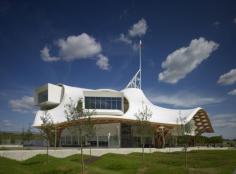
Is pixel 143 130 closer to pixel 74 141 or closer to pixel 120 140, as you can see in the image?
pixel 120 140

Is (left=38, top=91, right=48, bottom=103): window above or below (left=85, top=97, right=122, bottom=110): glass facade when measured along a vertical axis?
above

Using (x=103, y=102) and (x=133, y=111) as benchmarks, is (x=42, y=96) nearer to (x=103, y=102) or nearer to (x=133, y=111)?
(x=103, y=102)

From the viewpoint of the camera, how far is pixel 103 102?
71.2m

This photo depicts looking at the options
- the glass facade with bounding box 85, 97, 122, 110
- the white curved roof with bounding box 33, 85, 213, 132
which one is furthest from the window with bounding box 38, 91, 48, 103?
the glass facade with bounding box 85, 97, 122, 110

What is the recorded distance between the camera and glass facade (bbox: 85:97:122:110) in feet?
232

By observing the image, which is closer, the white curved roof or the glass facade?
the white curved roof

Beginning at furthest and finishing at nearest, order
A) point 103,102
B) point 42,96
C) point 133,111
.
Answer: point 42,96, point 133,111, point 103,102

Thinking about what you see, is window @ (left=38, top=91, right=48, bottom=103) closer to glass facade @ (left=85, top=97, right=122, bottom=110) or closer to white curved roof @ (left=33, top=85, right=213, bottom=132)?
white curved roof @ (left=33, top=85, right=213, bottom=132)

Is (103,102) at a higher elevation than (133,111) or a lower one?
higher

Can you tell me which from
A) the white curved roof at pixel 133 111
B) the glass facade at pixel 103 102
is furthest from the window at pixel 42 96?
the glass facade at pixel 103 102

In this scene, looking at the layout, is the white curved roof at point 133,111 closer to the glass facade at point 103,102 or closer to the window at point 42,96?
the glass facade at point 103,102

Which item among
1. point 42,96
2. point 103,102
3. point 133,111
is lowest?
point 133,111

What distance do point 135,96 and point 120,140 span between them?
16897mm

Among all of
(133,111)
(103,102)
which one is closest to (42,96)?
(103,102)
